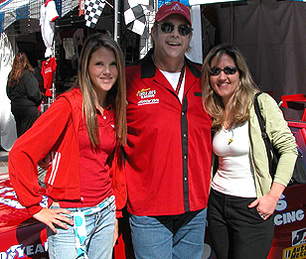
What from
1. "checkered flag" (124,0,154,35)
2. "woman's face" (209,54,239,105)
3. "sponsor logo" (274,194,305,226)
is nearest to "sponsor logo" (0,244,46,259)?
"woman's face" (209,54,239,105)

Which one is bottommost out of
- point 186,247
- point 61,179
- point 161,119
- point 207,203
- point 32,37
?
point 186,247

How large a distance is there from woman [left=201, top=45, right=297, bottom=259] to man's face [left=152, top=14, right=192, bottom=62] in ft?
0.76

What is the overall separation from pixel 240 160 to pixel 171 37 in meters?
0.82

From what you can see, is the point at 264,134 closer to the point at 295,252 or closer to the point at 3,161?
the point at 295,252

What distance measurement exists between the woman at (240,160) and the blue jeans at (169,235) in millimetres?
150

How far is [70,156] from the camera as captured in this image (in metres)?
1.69

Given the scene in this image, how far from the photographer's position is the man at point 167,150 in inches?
74.0

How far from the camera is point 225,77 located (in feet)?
6.72

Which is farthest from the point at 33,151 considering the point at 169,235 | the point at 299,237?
the point at 299,237

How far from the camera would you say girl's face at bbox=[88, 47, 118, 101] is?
5.85 ft

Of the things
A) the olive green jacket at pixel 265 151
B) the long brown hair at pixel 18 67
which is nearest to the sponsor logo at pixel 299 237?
the olive green jacket at pixel 265 151

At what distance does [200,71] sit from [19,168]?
4.09 feet

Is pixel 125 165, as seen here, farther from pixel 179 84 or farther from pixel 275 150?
pixel 275 150

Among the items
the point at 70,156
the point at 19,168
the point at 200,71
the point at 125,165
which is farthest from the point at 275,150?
the point at 19,168
